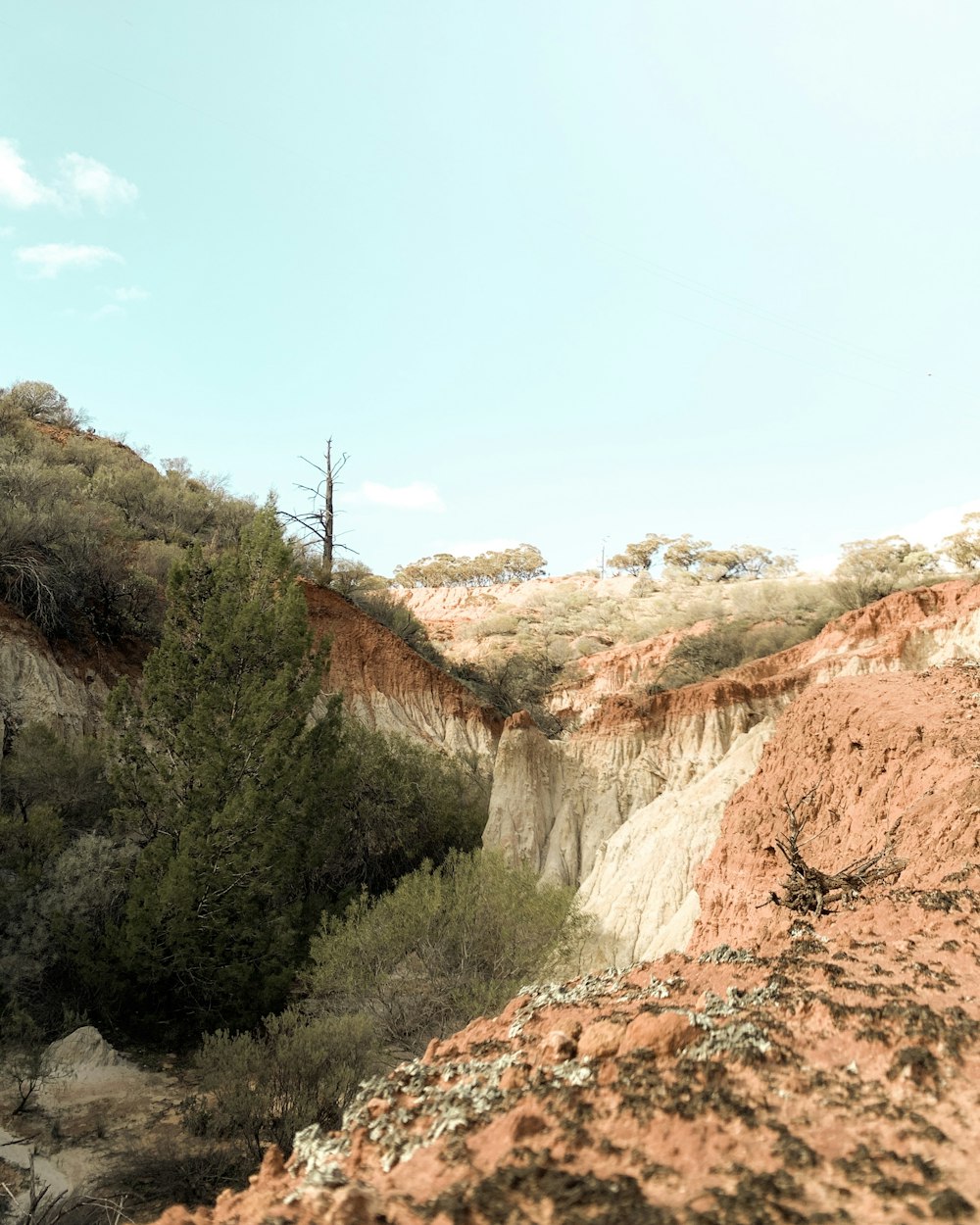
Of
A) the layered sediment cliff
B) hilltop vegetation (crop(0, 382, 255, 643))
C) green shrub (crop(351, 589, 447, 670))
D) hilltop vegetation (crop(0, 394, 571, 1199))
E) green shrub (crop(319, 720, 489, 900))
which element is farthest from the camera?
green shrub (crop(351, 589, 447, 670))

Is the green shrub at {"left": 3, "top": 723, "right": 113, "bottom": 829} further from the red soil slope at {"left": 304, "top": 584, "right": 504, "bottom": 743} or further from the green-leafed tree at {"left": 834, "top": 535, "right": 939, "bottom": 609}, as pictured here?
the green-leafed tree at {"left": 834, "top": 535, "right": 939, "bottom": 609}

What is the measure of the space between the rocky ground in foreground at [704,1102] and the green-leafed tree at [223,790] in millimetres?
11371

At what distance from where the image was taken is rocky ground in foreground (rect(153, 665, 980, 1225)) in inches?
114

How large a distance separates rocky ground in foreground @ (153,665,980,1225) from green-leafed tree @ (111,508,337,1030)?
37.3 ft

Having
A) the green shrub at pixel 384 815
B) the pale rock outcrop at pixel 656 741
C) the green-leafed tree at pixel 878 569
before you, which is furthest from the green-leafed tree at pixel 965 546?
the green shrub at pixel 384 815

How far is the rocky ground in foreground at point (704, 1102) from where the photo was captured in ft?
9.53

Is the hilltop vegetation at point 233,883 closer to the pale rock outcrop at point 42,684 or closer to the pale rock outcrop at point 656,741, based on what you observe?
the pale rock outcrop at point 42,684

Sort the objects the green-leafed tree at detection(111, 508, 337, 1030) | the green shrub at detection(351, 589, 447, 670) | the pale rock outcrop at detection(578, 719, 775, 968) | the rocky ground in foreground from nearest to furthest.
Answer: the rocky ground in foreground → the pale rock outcrop at detection(578, 719, 775, 968) → the green-leafed tree at detection(111, 508, 337, 1030) → the green shrub at detection(351, 589, 447, 670)

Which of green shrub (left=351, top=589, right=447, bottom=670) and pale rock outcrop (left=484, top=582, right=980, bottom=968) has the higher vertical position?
green shrub (left=351, top=589, right=447, bottom=670)

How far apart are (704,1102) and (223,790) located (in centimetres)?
1460

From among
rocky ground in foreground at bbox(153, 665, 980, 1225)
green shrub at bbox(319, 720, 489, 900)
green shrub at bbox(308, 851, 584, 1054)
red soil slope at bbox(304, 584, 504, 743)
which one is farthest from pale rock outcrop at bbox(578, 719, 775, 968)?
red soil slope at bbox(304, 584, 504, 743)

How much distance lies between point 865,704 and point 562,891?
8.70 meters

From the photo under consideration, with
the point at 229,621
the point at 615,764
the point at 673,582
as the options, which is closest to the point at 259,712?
the point at 229,621

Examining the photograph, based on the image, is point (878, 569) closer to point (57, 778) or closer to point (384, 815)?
point (384, 815)
